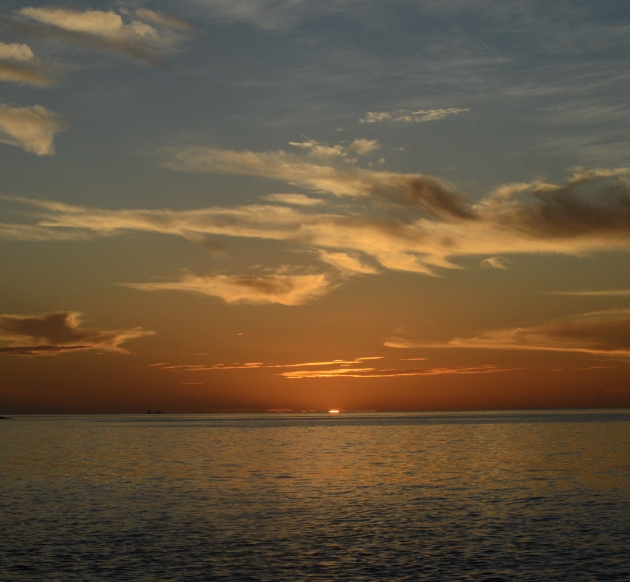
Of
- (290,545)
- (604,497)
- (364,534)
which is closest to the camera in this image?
(290,545)

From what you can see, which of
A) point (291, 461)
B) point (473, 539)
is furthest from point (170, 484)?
point (473, 539)

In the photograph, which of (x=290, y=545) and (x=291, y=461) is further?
(x=291, y=461)

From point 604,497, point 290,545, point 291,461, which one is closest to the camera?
point 290,545

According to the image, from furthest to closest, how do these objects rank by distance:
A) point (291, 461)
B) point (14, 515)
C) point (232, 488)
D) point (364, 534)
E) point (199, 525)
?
point (291, 461), point (232, 488), point (14, 515), point (199, 525), point (364, 534)

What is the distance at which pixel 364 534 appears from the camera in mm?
37125

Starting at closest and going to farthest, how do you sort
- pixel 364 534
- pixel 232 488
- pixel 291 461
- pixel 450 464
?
pixel 364 534, pixel 232 488, pixel 450 464, pixel 291 461

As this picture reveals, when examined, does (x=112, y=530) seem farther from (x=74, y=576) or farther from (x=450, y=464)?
(x=450, y=464)

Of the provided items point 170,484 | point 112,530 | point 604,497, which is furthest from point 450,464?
point 112,530

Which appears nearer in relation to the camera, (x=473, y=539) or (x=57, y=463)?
(x=473, y=539)

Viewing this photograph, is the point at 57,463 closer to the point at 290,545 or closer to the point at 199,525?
the point at 199,525

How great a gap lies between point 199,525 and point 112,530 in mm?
4853

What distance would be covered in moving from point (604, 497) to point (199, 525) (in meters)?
30.1

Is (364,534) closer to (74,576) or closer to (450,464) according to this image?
(74,576)

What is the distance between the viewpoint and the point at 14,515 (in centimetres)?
4262
